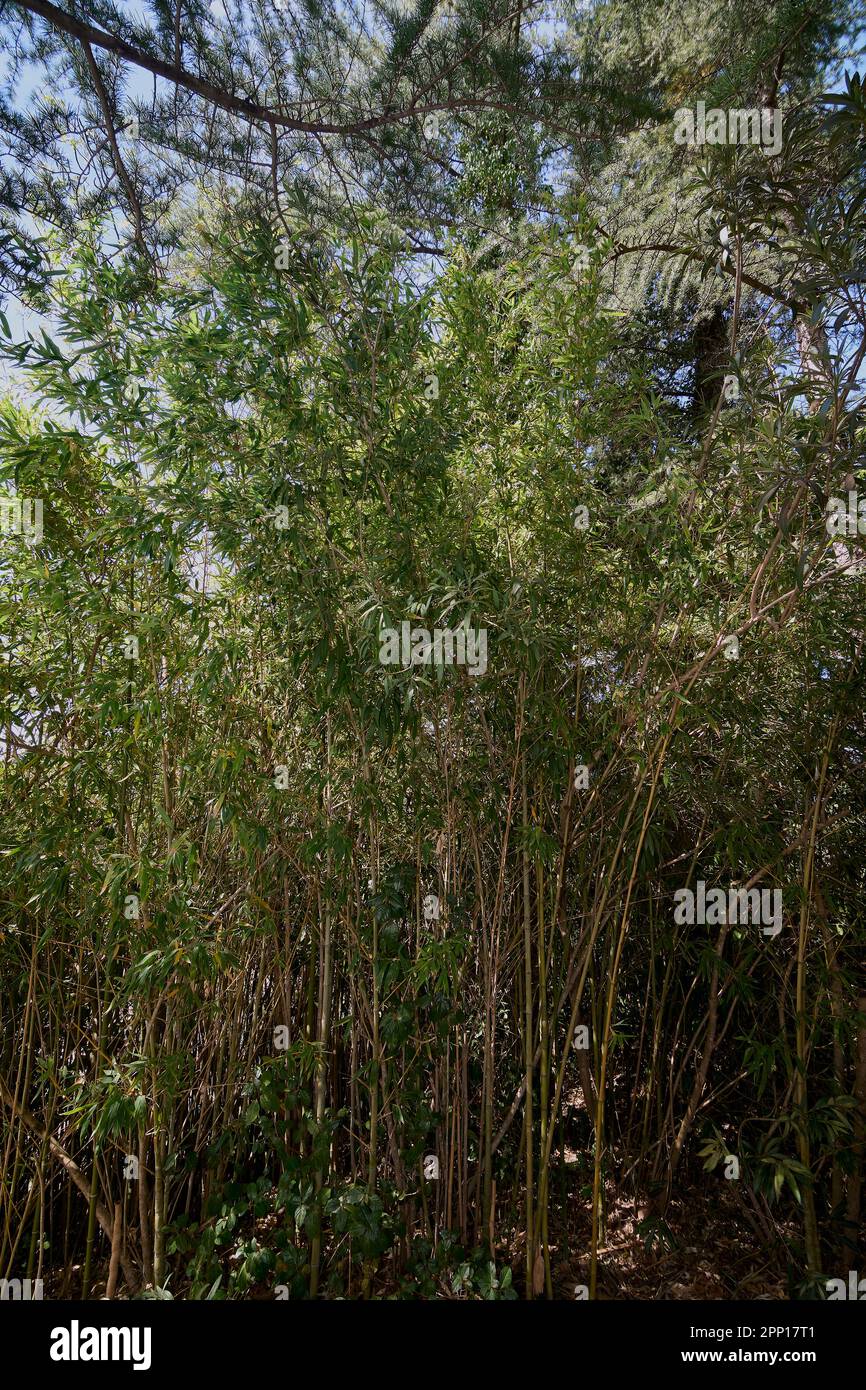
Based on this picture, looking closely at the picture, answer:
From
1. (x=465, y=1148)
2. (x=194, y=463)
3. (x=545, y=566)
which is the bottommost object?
(x=465, y=1148)

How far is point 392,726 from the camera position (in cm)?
219

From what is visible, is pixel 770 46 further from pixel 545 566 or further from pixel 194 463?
pixel 194 463

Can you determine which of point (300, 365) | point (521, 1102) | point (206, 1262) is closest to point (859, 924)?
point (521, 1102)

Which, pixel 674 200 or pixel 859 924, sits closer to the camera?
pixel 859 924

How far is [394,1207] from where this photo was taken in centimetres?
258

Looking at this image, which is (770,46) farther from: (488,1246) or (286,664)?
(488,1246)

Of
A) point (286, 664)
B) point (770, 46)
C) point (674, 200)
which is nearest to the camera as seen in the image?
point (286, 664)

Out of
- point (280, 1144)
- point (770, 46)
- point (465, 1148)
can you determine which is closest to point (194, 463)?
point (280, 1144)

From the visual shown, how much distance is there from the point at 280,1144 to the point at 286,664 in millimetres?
1406

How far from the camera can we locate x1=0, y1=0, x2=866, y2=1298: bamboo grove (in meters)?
2.16

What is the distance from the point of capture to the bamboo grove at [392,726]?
2156 millimetres

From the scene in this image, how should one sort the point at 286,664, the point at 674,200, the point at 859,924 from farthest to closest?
1. the point at 674,200
2. the point at 859,924
3. the point at 286,664

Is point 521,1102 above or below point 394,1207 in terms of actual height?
above

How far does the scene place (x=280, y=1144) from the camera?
2508 millimetres
